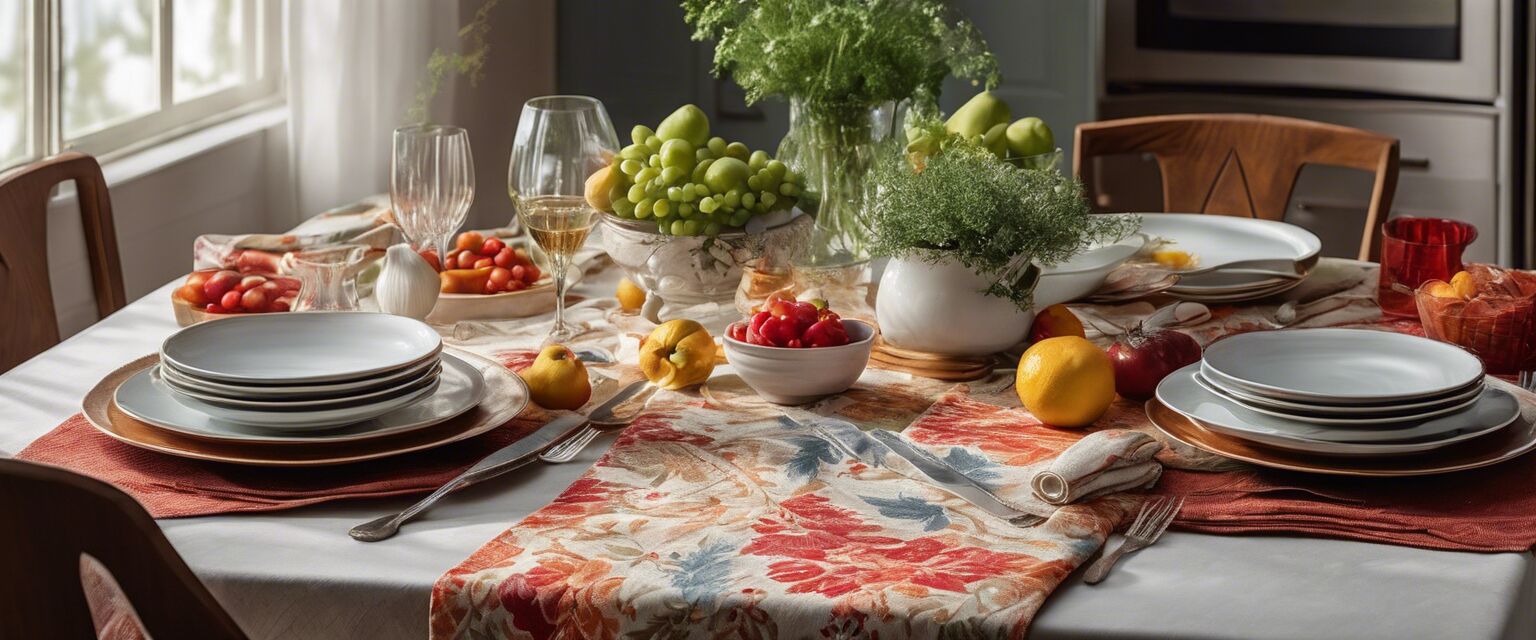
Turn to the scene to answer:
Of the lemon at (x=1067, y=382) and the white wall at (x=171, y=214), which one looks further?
the white wall at (x=171, y=214)

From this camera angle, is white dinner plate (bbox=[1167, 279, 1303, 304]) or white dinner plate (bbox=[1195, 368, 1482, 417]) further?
white dinner plate (bbox=[1167, 279, 1303, 304])

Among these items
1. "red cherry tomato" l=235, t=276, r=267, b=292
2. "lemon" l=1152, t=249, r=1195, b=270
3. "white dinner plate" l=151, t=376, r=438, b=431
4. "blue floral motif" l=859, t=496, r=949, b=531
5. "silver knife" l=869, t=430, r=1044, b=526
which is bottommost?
"blue floral motif" l=859, t=496, r=949, b=531

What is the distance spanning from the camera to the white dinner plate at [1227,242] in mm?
1680

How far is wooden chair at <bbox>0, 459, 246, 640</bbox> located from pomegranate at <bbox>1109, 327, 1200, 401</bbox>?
31.2 inches

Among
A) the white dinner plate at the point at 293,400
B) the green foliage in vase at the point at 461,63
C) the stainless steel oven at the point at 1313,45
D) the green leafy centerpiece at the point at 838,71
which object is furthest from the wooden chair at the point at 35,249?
the stainless steel oven at the point at 1313,45

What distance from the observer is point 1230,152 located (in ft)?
7.53

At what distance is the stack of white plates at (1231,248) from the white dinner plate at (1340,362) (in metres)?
0.34

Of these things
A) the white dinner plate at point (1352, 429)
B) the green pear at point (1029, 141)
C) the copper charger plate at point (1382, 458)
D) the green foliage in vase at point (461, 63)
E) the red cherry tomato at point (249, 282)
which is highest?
the green foliage in vase at point (461, 63)

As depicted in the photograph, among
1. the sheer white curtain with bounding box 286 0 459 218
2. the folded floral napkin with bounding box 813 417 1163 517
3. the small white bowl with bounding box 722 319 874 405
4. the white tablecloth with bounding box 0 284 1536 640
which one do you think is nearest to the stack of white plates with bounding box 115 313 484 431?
the white tablecloth with bounding box 0 284 1536 640

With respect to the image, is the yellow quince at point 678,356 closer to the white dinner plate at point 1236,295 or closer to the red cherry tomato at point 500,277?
the red cherry tomato at point 500,277

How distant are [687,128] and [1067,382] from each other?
0.53 m

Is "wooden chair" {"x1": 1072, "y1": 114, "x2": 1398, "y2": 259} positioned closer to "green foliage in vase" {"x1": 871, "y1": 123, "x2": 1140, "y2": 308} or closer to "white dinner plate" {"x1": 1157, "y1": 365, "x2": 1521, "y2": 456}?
"green foliage in vase" {"x1": 871, "y1": 123, "x2": 1140, "y2": 308}

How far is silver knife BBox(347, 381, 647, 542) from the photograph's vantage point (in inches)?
40.8

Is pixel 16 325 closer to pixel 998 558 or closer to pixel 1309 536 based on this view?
pixel 998 558
